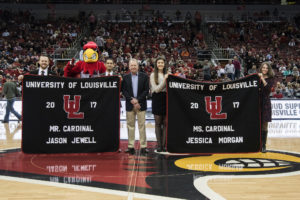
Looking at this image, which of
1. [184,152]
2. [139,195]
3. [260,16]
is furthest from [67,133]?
[260,16]

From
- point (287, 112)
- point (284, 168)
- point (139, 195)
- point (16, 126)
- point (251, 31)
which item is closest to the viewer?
point (139, 195)

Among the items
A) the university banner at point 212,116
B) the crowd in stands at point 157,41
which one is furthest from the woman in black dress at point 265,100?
the crowd in stands at point 157,41

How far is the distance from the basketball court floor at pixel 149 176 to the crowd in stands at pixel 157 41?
33.2 ft

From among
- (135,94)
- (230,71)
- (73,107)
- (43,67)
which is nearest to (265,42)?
(230,71)

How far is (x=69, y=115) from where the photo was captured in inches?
221

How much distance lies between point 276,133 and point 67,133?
553 cm

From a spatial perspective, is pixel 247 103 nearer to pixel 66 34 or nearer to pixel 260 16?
pixel 66 34

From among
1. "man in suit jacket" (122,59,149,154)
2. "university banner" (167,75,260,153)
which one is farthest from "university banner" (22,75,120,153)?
"university banner" (167,75,260,153)

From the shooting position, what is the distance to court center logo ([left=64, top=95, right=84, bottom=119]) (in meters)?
5.59

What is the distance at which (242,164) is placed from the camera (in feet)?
16.4

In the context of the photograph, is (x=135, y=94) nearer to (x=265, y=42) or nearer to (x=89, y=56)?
(x=89, y=56)

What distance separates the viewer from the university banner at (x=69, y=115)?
18.0 ft

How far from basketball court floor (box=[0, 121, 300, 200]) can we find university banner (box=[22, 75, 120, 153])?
0.22 m

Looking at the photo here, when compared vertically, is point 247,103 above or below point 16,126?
above
